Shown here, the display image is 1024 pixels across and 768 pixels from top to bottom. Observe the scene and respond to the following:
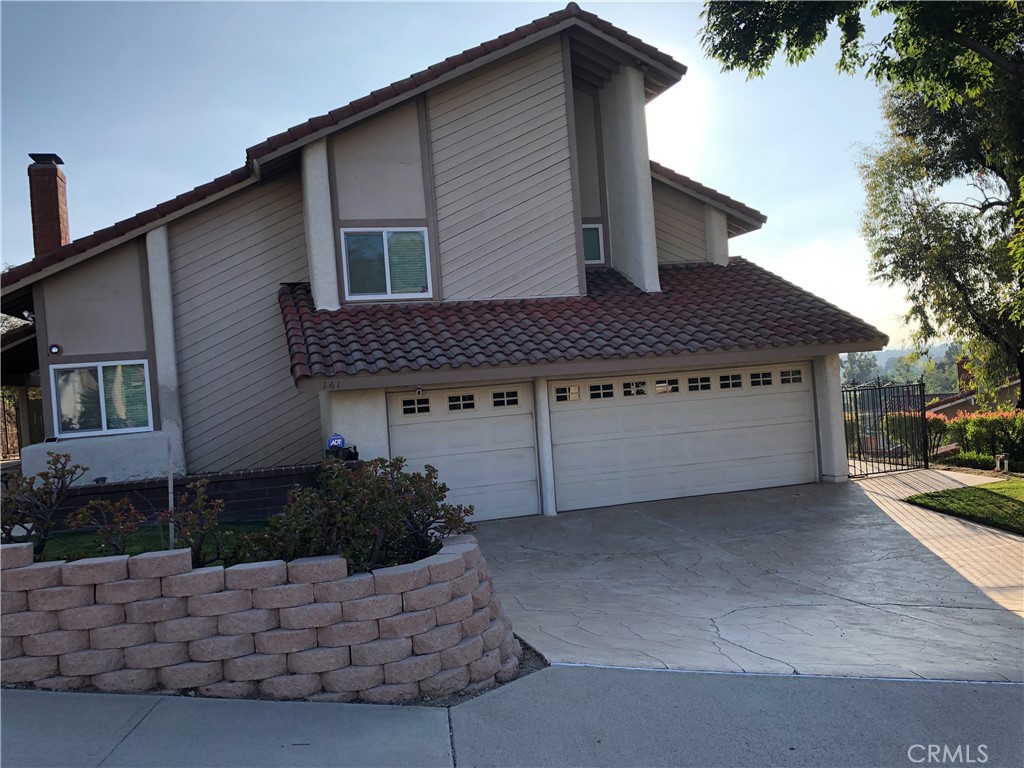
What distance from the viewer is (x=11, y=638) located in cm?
498

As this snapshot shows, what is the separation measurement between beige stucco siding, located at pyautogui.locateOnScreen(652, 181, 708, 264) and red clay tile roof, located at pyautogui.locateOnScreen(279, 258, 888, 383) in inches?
52.9

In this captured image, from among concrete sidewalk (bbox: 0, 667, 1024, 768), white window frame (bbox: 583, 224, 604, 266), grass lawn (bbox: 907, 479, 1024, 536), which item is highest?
white window frame (bbox: 583, 224, 604, 266)

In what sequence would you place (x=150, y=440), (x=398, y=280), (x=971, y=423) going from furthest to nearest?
(x=971, y=423), (x=398, y=280), (x=150, y=440)

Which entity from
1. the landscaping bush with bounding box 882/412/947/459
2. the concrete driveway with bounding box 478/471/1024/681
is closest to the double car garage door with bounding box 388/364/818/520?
the concrete driveway with bounding box 478/471/1024/681

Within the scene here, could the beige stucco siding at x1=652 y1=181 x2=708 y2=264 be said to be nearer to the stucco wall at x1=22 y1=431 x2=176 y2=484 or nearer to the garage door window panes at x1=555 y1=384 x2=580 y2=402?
the garage door window panes at x1=555 y1=384 x2=580 y2=402

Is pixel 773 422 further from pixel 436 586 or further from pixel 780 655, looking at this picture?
pixel 436 586

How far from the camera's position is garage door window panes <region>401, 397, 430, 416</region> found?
39.3ft

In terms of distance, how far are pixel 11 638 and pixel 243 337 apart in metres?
8.72

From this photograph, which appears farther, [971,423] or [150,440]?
[971,423]

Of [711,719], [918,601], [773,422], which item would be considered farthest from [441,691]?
[773,422]

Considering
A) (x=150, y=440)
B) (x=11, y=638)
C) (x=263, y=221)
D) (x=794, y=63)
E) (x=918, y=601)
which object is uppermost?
(x=794, y=63)

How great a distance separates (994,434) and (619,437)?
1130 cm

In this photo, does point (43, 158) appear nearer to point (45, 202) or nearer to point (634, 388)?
point (45, 202)

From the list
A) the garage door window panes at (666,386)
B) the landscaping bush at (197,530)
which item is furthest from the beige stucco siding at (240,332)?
the landscaping bush at (197,530)
